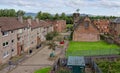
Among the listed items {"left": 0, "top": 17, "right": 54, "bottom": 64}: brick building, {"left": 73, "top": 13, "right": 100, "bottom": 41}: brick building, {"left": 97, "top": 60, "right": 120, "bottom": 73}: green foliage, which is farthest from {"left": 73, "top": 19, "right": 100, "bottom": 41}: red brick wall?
{"left": 97, "top": 60, "right": 120, "bottom": 73}: green foliage

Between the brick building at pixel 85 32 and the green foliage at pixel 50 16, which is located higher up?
the green foliage at pixel 50 16

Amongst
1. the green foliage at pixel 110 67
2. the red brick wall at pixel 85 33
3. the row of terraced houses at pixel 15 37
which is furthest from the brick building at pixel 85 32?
the green foliage at pixel 110 67

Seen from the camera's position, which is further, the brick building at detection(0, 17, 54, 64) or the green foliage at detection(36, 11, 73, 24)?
the green foliage at detection(36, 11, 73, 24)

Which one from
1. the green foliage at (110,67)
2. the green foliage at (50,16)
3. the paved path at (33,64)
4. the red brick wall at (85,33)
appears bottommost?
the paved path at (33,64)

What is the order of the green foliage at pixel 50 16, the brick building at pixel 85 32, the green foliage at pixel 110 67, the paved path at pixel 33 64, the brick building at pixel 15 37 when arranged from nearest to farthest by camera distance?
the green foliage at pixel 110 67, the paved path at pixel 33 64, the brick building at pixel 15 37, the brick building at pixel 85 32, the green foliage at pixel 50 16


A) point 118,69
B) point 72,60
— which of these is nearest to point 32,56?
point 72,60

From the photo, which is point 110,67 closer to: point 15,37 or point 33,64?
point 33,64

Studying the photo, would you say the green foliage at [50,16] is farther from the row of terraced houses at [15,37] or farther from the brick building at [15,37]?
the brick building at [15,37]

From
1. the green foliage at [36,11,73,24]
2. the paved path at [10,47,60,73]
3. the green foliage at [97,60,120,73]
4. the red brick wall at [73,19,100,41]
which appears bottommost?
the paved path at [10,47,60,73]

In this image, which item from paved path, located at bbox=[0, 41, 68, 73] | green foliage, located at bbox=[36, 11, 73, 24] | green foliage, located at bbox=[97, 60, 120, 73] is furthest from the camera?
green foliage, located at bbox=[36, 11, 73, 24]

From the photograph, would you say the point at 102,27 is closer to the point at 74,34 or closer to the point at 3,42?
the point at 74,34

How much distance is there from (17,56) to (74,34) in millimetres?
27374

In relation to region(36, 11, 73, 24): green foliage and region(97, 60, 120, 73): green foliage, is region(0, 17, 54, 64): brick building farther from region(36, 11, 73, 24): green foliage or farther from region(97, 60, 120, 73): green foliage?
region(36, 11, 73, 24): green foliage

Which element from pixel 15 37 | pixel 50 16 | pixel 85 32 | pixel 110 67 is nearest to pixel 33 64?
pixel 15 37
